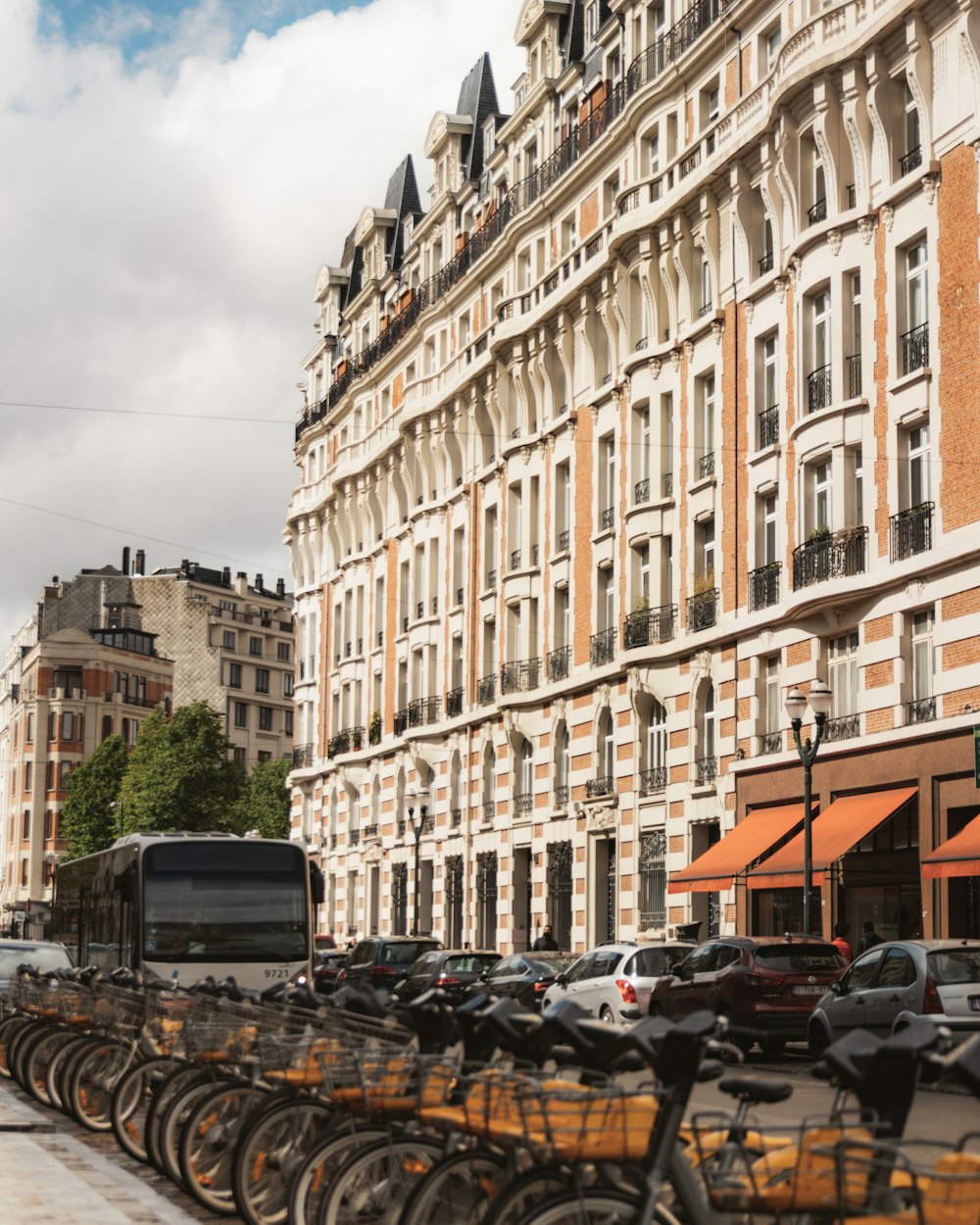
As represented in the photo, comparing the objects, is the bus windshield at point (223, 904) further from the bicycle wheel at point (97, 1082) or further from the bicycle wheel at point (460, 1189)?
the bicycle wheel at point (460, 1189)

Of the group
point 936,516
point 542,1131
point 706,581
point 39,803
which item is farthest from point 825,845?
point 39,803

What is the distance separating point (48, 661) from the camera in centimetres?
12375

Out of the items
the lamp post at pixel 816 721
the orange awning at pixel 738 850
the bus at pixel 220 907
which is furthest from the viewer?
the orange awning at pixel 738 850

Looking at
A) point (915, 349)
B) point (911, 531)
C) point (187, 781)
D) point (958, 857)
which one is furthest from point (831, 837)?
point (187, 781)

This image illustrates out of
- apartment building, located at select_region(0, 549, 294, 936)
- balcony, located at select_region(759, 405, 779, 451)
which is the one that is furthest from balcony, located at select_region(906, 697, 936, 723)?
apartment building, located at select_region(0, 549, 294, 936)

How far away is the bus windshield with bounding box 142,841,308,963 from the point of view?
24844mm

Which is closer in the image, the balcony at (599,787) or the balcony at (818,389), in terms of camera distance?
the balcony at (818,389)

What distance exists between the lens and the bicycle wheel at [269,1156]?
980 cm

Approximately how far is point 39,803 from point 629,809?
82.8 meters

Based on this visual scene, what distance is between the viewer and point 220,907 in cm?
2503

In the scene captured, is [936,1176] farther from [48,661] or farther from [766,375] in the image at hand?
[48,661]

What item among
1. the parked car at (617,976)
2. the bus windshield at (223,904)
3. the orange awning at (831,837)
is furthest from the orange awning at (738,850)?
the bus windshield at (223,904)

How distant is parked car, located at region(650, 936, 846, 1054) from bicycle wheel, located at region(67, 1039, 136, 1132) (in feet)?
36.9

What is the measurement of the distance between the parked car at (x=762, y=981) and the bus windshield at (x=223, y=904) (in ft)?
16.9
